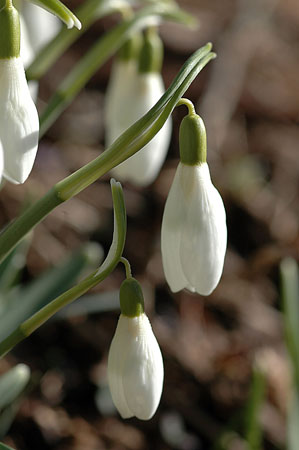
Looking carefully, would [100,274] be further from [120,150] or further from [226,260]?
[226,260]

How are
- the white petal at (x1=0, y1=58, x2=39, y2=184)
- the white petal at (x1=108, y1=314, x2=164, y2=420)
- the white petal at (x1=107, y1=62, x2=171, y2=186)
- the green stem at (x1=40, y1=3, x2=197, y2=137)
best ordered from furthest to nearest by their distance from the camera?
the white petal at (x1=107, y1=62, x2=171, y2=186) → the green stem at (x1=40, y1=3, x2=197, y2=137) → the white petal at (x1=108, y1=314, x2=164, y2=420) → the white petal at (x1=0, y1=58, x2=39, y2=184)

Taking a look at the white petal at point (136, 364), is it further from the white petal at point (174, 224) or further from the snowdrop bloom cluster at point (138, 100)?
the snowdrop bloom cluster at point (138, 100)

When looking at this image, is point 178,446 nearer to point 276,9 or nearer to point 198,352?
point 198,352

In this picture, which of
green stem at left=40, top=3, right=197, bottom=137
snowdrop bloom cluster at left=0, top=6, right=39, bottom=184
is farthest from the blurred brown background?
snowdrop bloom cluster at left=0, top=6, right=39, bottom=184

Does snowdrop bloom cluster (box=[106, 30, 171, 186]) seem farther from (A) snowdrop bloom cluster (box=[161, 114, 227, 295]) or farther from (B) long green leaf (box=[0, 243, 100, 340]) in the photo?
(A) snowdrop bloom cluster (box=[161, 114, 227, 295])

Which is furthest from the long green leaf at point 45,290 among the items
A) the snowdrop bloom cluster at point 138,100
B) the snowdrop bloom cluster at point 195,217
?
the snowdrop bloom cluster at point 195,217

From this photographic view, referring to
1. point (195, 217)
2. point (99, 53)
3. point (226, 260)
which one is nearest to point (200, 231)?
point (195, 217)

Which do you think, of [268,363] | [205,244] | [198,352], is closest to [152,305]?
[198,352]
